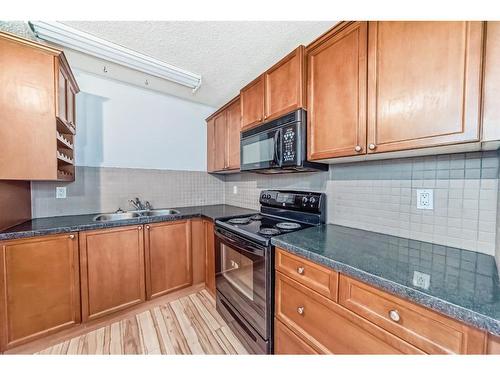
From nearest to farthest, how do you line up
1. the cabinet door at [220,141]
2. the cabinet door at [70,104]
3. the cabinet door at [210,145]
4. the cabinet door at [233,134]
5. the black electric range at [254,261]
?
the black electric range at [254,261] < the cabinet door at [70,104] < the cabinet door at [233,134] < the cabinet door at [220,141] < the cabinet door at [210,145]

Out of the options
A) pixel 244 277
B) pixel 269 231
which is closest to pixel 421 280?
pixel 269 231

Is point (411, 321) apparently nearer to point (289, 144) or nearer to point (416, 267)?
point (416, 267)

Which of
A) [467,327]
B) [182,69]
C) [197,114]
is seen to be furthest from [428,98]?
[197,114]

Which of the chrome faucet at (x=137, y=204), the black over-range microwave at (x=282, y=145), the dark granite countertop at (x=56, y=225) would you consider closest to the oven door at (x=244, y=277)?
the dark granite countertop at (x=56, y=225)

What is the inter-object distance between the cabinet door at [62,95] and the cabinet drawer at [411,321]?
2200 mm

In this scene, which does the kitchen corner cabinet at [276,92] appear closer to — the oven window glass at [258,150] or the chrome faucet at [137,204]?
the oven window glass at [258,150]

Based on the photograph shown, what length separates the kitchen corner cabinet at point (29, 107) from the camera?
1.35m

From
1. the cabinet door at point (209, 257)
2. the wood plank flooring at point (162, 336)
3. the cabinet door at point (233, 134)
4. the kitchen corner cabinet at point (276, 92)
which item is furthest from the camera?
the cabinet door at point (233, 134)

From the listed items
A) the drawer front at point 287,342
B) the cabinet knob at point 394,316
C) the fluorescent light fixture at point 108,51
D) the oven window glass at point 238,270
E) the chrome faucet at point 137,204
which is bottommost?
the drawer front at point 287,342

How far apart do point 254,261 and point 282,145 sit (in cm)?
87

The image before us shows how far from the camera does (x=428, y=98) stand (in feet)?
2.94

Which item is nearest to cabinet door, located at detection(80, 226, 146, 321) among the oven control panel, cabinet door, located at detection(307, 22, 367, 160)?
the oven control panel
